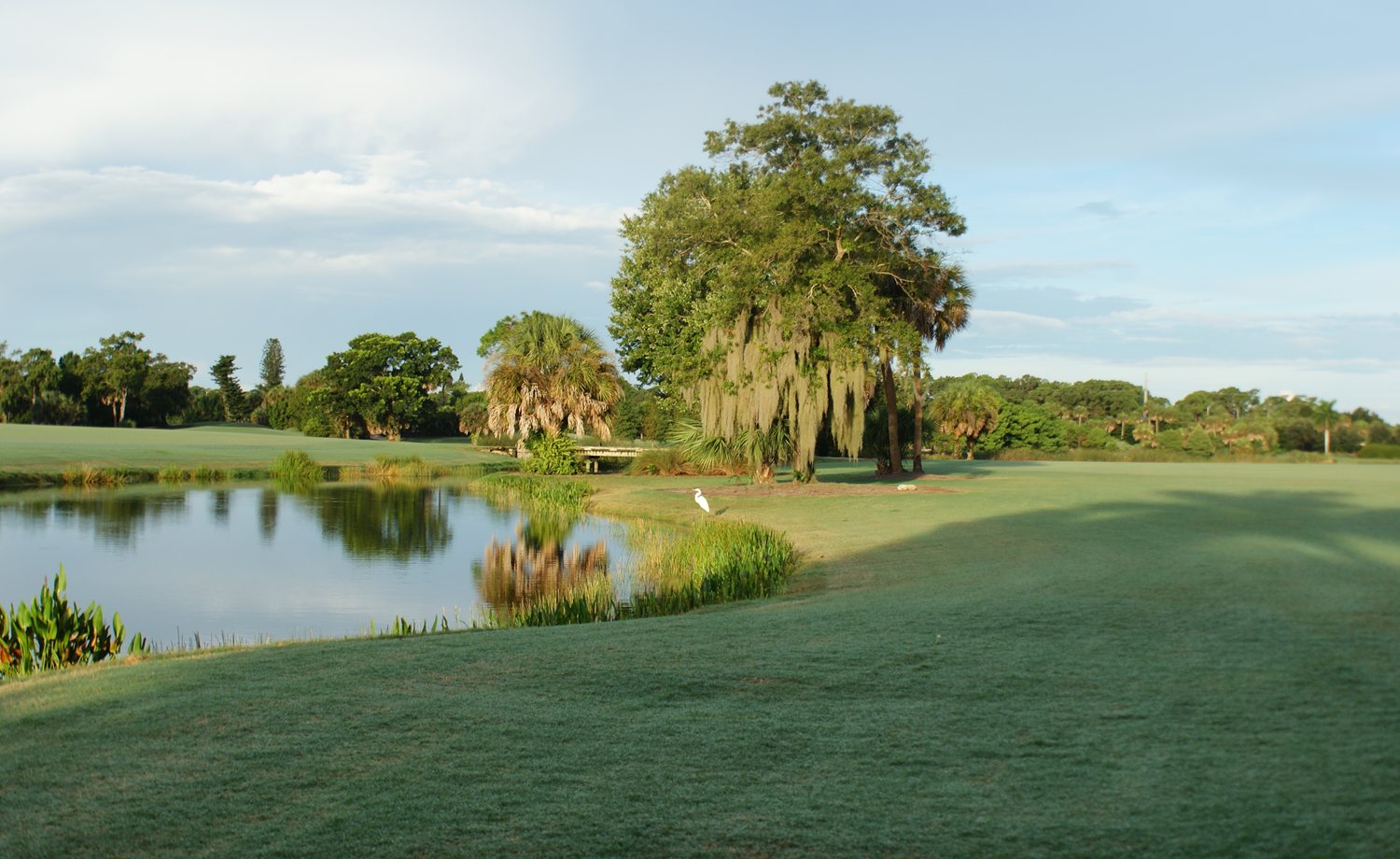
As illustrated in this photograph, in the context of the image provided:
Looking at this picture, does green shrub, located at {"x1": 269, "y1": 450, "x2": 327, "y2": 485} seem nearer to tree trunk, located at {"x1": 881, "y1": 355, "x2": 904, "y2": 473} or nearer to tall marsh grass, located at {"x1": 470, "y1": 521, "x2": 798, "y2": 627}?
tree trunk, located at {"x1": 881, "y1": 355, "x2": 904, "y2": 473}

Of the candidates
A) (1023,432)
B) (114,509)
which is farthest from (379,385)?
Answer: (114,509)

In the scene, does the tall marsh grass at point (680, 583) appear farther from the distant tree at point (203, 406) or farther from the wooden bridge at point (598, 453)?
the distant tree at point (203, 406)

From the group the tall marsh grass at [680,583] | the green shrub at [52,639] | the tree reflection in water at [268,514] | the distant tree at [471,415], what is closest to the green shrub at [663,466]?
the tree reflection in water at [268,514]

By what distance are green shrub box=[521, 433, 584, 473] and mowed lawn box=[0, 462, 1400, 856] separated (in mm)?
33376

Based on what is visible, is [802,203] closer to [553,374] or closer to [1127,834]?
[553,374]

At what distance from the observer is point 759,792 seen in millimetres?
4512

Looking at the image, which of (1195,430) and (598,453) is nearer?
(598,453)

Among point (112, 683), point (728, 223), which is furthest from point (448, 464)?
point (112, 683)

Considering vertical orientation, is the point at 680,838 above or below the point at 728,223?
below

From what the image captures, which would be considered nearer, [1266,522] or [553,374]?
[1266,522]

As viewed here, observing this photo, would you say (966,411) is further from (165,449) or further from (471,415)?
Answer: (165,449)

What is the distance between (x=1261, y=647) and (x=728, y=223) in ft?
72.7

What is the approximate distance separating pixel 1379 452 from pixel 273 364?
370ft

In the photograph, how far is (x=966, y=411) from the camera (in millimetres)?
65438
